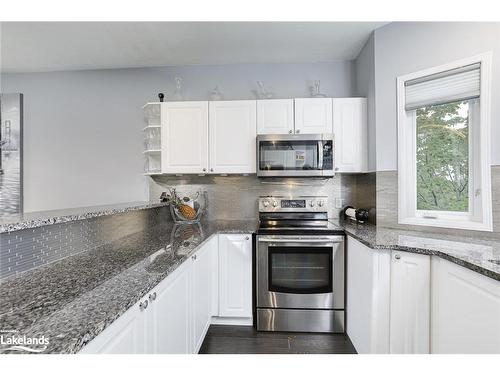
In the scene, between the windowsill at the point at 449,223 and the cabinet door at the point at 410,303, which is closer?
the cabinet door at the point at 410,303

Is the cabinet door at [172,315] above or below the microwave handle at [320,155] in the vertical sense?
below

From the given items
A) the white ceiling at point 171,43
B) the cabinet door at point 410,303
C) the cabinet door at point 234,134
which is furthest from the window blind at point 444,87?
the cabinet door at point 234,134

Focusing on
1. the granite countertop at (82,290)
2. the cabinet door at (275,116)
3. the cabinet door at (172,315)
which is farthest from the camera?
the cabinet door at (275,116)

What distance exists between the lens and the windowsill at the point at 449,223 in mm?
1678

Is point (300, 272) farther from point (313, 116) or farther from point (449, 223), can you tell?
point (313, 116)

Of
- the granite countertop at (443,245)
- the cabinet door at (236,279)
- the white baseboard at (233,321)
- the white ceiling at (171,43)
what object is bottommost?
the white baseboard at (233,321)

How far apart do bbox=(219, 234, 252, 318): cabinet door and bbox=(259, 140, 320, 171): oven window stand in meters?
0.76

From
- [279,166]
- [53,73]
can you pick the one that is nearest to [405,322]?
[279,166]

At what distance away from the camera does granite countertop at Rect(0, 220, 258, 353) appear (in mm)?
650

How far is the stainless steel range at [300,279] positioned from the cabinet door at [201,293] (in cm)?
41

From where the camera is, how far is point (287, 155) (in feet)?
7.84

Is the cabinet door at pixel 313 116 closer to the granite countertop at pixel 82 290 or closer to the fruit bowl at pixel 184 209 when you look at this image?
the fruit bowl at pixel 184 209
